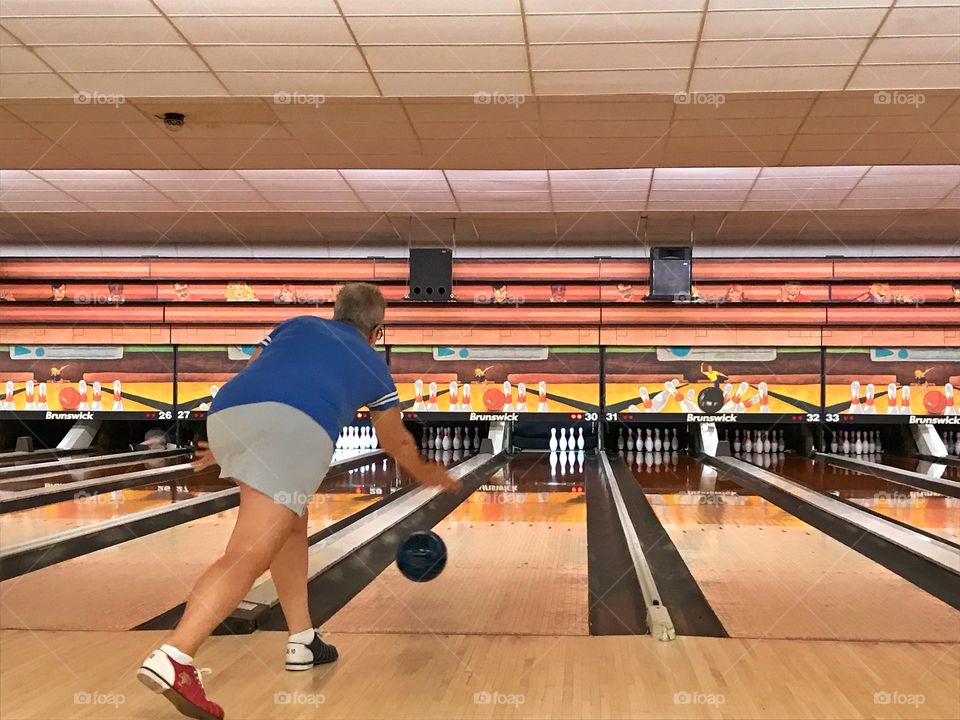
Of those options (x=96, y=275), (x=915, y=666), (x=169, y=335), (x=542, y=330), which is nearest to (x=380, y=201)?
(x=542, y=330)

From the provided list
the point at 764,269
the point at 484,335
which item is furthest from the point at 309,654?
the point at 764,269

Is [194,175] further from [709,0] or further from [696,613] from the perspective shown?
[696,613]

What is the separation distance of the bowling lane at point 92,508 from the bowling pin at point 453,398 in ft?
9.24

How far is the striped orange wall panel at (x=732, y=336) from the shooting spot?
7.58 meters

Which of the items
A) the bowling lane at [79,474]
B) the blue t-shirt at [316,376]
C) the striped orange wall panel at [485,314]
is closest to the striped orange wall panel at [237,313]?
the striped orange wall panel at [485,314]

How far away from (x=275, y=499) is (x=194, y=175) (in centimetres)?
470

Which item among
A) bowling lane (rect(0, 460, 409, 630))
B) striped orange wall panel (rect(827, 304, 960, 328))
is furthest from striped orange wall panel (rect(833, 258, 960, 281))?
bowling lane (rect(0, 460, 409, 630))

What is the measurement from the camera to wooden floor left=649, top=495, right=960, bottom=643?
2271 millimetres

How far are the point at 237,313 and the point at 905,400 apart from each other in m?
6.27

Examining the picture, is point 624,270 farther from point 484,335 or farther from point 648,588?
point 648,588

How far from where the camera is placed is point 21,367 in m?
7.89

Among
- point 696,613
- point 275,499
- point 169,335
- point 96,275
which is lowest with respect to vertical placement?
point 696,613

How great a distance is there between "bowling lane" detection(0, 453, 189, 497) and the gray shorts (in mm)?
3432

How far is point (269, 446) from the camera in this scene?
1.73m
